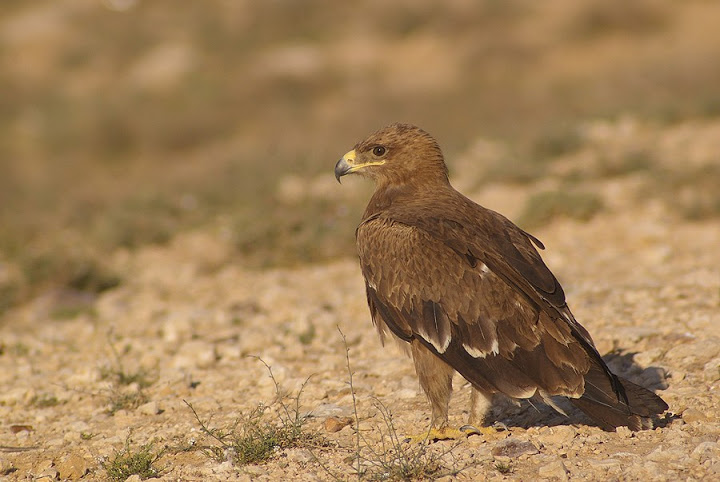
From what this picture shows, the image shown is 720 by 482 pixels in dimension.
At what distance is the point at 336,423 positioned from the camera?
497 cm

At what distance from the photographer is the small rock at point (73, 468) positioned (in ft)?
15.2

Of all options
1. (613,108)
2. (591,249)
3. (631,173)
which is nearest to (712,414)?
(591,249)

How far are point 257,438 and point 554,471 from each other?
1.63 m

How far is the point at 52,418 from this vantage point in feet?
18.6

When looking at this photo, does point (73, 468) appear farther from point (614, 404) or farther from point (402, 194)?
point (614, 404)

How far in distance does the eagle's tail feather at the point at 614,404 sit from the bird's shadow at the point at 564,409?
24 cm

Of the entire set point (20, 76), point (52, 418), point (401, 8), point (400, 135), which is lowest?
point (52, 418)

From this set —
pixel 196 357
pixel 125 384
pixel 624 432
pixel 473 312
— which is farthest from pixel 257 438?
pixel 624 432

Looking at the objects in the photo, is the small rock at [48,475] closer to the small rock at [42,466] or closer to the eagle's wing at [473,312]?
the small rock at [42,466]

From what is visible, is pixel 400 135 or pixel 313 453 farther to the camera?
pixel 400 135

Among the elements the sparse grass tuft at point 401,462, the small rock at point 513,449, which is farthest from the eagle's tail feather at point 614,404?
the sparse grass tuft at point 401,462

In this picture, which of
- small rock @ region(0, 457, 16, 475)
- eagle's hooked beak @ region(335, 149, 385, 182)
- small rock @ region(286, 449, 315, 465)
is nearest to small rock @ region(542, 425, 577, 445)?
small rock @ region(286, 449, 315, 465)

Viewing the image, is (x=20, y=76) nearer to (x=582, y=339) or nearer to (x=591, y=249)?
(x=591, y=249)

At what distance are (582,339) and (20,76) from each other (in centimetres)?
2657
